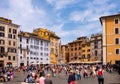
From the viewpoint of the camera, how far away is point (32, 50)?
8750 centimetres

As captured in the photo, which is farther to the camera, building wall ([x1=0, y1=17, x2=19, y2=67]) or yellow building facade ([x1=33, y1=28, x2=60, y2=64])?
yellow building facade ([x1=33, y1=28, x2=60, y2=64])

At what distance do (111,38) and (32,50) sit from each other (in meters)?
32.4

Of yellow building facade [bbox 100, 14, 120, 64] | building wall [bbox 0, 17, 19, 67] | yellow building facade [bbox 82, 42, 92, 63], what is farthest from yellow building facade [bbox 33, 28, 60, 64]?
yellow building facade [bbox 100, 14, 120, 64]

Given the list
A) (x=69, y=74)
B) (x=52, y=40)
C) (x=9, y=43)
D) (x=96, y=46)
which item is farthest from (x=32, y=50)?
(x=69, y=74)

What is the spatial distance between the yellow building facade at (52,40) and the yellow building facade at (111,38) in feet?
131

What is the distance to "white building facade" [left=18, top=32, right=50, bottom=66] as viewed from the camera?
268 ft

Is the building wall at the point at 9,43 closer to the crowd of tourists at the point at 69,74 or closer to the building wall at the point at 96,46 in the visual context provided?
the crowd of tourists at the point at 69,74

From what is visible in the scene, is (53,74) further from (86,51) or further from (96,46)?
(86,51)

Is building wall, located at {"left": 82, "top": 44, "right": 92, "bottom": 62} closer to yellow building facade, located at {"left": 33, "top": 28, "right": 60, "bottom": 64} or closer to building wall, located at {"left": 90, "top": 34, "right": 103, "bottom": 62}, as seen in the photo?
building wall, located at {"left": 90, "top": 34, "right": 103, "bottom": 62}

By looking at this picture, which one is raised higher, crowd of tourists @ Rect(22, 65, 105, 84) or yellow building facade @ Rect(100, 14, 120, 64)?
yellow building facade @ Rect(100, 14, 120, 64)

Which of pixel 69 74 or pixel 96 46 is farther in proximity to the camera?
pixel 96 46

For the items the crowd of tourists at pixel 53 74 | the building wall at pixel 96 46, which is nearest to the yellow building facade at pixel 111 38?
the crowd of tourists at pixel 53 74

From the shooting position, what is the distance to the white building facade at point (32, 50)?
268ft

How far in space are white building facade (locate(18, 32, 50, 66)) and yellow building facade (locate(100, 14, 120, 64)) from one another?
28.2m
